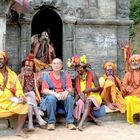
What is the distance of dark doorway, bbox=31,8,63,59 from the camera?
1347 centimetres

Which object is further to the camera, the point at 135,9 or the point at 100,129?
the point at 135,9

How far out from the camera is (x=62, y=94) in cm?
800

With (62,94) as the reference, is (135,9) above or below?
above

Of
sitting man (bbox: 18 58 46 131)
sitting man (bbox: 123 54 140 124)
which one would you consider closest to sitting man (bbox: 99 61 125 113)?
sitting man (bbox: 123 54 140 124)

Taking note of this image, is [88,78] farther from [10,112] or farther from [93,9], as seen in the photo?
[93,9]

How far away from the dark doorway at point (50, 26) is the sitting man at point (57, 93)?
499cm

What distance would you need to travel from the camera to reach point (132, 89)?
348 inches

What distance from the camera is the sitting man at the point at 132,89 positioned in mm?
8562

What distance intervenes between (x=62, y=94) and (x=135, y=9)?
59.5ft

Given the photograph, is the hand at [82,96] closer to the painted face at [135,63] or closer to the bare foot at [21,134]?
the painted face at [135,63]

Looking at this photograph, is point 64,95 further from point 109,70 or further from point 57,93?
point 109,70

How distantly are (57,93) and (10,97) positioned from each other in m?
0.92

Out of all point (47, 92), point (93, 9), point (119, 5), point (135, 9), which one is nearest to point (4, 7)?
point (47, 92)

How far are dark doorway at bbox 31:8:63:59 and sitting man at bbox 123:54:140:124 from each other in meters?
4.68
